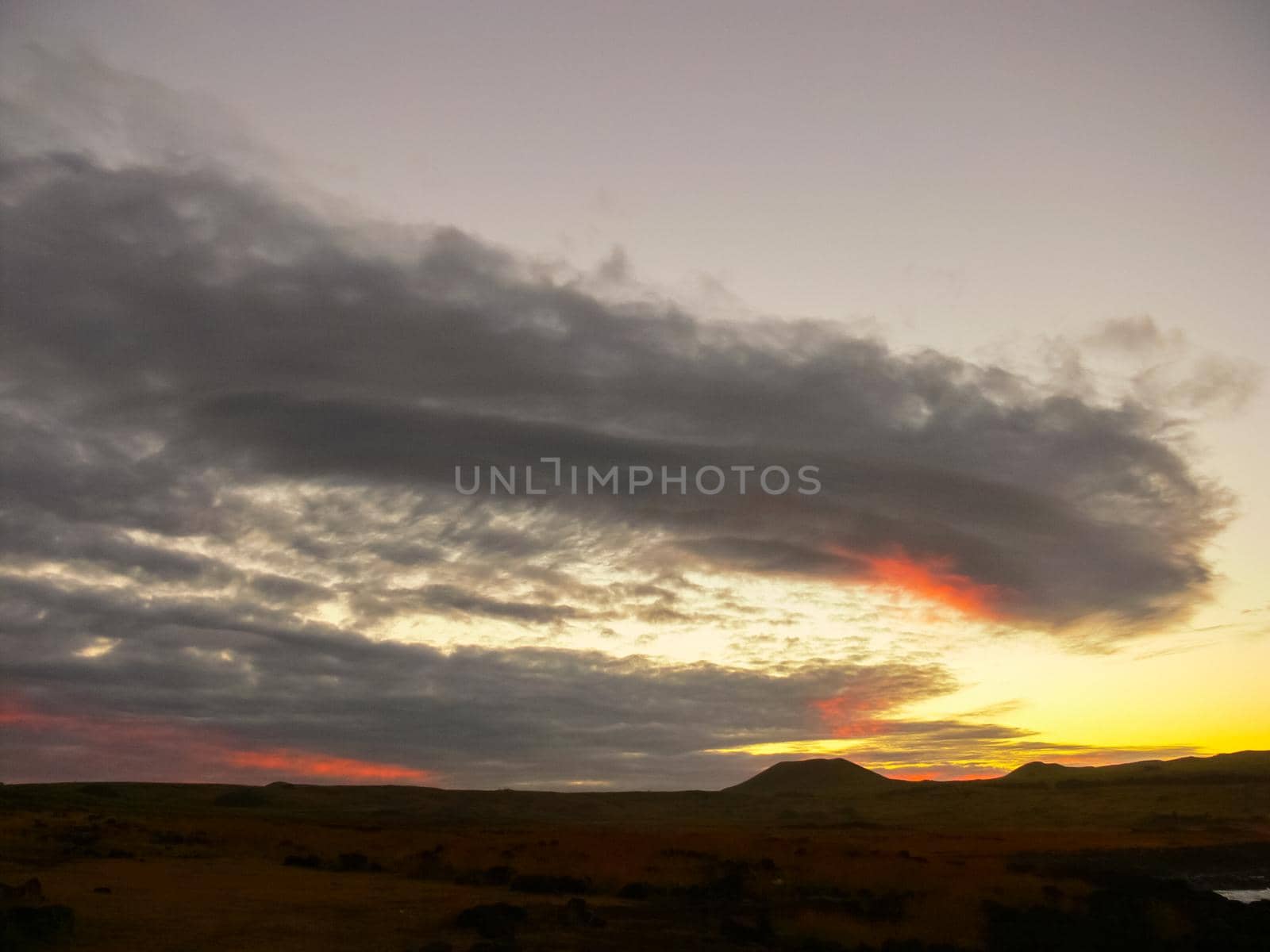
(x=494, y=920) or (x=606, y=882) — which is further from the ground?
(x=494, y=920)

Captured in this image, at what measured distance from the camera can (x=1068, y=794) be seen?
5143 inches

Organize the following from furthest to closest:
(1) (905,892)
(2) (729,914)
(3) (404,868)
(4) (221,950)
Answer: (3) (404,868)
(1) (905,892)
(2) (729,914)
(4) (221,950)

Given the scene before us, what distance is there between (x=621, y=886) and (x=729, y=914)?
7.70 metres

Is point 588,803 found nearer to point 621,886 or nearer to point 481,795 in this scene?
point 481,795

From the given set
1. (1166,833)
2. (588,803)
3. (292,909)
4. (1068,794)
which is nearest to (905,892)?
(292,909)

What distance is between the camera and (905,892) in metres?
37.1

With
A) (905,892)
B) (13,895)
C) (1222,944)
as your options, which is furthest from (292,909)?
(1222,944)

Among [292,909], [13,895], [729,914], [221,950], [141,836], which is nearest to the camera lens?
[221,950]

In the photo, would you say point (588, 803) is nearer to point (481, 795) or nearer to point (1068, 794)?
point (481, 795)

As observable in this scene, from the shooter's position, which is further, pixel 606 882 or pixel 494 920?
pixel 606 882

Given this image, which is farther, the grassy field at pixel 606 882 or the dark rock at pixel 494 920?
the grassy field at pixel 606 882

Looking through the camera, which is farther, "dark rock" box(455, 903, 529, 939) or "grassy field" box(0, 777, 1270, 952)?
"grassy field" box(0, 777, 1270, 952)

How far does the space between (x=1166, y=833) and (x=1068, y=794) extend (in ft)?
181

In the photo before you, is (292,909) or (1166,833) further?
(1166,833)
